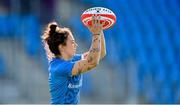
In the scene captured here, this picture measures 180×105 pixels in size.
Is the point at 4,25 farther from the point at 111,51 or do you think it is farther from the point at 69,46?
the point at 69,46

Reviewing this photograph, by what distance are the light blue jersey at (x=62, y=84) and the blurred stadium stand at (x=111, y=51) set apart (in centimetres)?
475

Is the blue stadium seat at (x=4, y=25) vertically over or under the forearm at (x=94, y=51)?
over

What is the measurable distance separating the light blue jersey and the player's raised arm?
108mm

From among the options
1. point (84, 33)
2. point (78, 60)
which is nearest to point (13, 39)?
point (84, 33)

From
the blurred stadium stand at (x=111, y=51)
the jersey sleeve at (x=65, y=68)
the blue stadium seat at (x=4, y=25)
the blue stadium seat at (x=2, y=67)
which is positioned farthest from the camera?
the blue stadium seat at (x=4, y=25)

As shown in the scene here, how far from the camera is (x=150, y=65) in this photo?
10625 millimetres

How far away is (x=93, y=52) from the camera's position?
5000 mm

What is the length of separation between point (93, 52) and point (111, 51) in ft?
18.8

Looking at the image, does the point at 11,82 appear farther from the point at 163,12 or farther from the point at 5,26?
the point at 163,12

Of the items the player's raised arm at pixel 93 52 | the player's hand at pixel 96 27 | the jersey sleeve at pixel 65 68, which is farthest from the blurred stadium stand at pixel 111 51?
the player's hand at pixel 96 27

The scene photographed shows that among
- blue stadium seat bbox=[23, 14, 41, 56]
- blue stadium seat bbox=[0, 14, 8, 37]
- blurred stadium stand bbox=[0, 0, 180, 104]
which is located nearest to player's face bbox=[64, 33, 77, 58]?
blurred stadium stand bbox=[0, 0, 180, 104]

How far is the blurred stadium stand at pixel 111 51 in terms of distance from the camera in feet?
33.7

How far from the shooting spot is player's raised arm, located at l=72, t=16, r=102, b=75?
495 centimetres

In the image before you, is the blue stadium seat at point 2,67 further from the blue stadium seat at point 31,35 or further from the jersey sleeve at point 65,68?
the jersey sleeve at point 65,68
